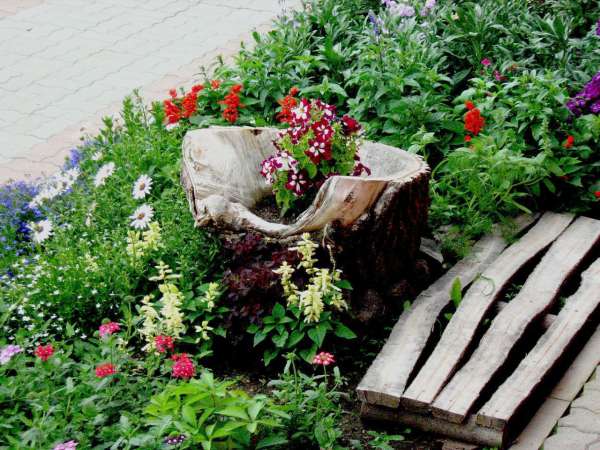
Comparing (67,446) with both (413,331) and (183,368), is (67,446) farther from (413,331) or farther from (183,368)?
(413,331)

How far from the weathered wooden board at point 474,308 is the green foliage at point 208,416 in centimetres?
69

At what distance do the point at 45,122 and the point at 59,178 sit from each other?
6.46 feet

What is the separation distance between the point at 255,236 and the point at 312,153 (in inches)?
18.9

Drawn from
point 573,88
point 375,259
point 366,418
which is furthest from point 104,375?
point 573,88

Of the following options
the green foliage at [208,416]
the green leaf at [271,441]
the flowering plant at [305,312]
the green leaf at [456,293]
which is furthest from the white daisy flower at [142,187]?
the green leaf at [271,441]

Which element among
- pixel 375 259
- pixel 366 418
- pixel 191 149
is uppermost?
pixel 191 149

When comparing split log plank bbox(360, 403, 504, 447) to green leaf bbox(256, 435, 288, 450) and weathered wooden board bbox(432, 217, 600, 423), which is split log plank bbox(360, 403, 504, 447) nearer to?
weathered wooden board bbox(432, 217, 600, 423)

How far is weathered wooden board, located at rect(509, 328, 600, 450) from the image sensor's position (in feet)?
11.5

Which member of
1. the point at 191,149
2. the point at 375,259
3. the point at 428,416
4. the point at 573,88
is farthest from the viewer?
the point at 573,88

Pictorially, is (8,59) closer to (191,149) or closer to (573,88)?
(191,149)

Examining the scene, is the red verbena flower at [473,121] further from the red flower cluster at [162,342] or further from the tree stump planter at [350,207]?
the red flower cluster at [162,342]

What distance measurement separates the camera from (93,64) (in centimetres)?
797

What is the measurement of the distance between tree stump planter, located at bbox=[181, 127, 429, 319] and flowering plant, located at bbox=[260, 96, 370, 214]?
0.18 m

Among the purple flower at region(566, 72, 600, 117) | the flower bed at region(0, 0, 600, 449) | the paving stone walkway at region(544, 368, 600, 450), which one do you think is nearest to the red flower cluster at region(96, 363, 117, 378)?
the flower bed at region(0, 0, 600, 449)
